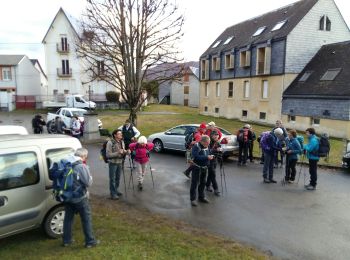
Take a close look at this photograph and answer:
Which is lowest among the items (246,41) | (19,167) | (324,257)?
(324,257)

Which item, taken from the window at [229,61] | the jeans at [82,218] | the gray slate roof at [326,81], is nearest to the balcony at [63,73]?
the window at [229,61]

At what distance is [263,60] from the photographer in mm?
29344

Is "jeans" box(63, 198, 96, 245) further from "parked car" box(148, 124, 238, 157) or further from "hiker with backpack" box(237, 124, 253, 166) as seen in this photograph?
"parked car" box(148, 124, 238, 157)

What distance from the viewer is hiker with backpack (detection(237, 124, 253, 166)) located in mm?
12641

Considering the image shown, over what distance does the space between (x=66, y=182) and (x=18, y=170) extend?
2.93 ft

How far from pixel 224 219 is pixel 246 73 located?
26.3m

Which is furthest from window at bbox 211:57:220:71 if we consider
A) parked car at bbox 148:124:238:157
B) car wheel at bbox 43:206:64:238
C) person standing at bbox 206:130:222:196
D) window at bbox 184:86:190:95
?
car wheel at bbox 43:206:64:238

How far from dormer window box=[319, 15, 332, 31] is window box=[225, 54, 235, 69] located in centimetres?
884

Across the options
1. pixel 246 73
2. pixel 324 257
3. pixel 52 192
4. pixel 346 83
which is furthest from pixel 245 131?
pixel 246 73

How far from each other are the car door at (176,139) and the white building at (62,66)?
31047 mm

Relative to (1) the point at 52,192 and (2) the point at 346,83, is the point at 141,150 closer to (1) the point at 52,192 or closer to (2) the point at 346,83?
(1) the point at 52,192

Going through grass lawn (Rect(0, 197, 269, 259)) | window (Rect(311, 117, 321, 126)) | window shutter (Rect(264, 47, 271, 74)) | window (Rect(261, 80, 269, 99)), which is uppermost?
window shutter (Rect(264, 47, 271, 74))

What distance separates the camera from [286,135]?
10891 mm

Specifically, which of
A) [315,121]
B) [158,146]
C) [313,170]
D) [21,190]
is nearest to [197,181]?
[313,170]
